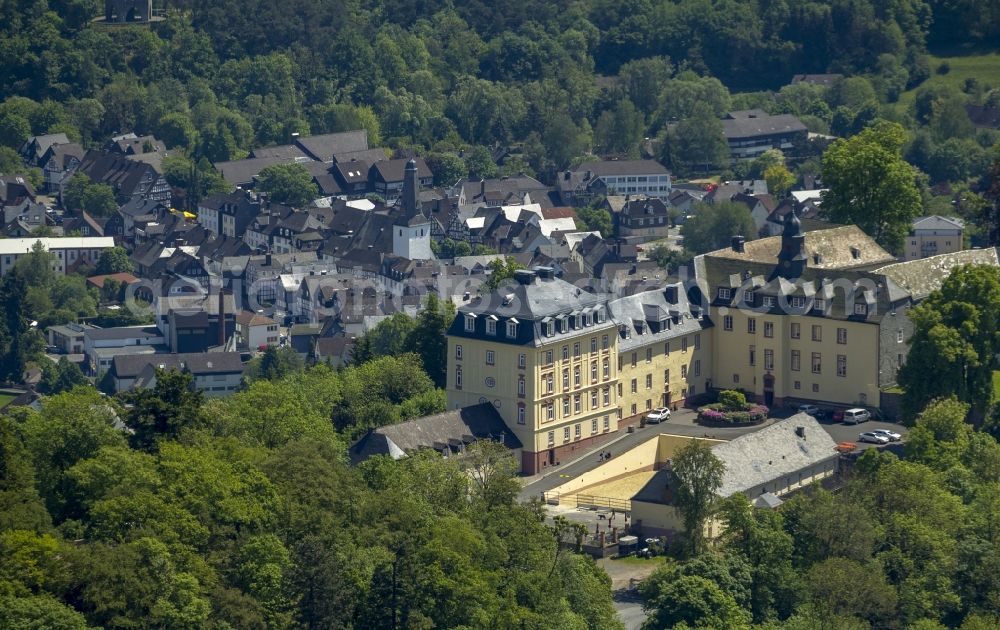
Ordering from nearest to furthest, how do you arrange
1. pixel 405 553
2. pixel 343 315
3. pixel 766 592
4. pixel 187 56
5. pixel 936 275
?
pixel 405 553, pixel 766 592, pixel 936 275, pixel 343 315, pixel 187 56

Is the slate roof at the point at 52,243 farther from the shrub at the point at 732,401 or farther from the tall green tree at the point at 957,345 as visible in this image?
the tall green tree at the point at 957,345

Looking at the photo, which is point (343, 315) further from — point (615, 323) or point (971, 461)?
point (971, 461)

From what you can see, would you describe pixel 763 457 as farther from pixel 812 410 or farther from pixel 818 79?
pixel 818 79

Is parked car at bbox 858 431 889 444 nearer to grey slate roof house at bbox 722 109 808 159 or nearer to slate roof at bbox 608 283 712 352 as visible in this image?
slate roof at bbox 608 283 712 352

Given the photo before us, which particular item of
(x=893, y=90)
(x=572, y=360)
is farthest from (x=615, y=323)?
(x=893, y=90)

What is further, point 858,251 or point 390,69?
point 390,69

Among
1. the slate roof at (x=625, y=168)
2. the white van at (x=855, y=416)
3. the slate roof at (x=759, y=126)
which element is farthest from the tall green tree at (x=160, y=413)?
the slate roof at (x=759, y=126)
